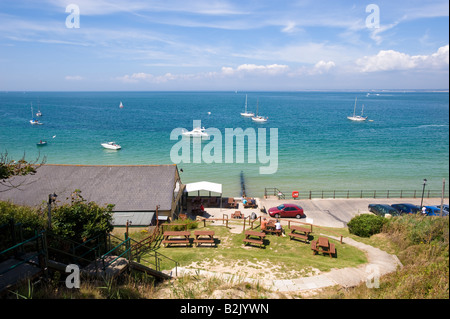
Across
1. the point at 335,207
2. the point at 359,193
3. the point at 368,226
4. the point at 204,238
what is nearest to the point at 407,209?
the point at 335,207

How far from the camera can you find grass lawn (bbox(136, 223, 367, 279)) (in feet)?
40.8

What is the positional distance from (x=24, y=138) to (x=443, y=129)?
114 metres

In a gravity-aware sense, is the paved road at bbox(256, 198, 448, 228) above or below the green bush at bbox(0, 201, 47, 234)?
below

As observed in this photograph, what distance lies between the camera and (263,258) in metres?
13.7

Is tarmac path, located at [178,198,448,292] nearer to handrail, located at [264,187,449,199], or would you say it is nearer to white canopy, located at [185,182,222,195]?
white canopy, located at [185,182,222,195]

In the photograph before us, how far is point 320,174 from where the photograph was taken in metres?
40.9


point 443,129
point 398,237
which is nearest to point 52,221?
point 398,237

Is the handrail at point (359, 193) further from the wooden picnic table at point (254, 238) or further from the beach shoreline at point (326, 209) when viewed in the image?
the wooden picnic table at point (254, 238)

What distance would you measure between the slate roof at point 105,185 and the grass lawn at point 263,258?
5671 millimetres

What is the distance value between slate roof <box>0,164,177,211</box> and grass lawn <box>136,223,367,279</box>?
5671 millimetres

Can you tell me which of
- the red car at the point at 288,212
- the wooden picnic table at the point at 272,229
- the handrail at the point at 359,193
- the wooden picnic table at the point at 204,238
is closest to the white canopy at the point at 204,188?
the red car at the point at 288,212

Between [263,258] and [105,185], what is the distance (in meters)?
13.2

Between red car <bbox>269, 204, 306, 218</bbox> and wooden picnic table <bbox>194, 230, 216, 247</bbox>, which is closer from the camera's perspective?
wooden picnic table <bbox>194, 230, 216, 247</bbox>

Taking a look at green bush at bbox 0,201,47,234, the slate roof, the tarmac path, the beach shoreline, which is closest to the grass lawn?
the tarmac path
